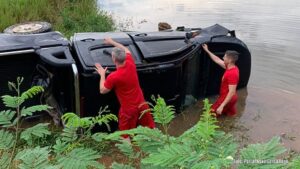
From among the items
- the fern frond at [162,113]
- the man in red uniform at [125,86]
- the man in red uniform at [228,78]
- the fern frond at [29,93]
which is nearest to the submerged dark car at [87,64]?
the man in red uniform at [125,86]

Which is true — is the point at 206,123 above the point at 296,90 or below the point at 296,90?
above

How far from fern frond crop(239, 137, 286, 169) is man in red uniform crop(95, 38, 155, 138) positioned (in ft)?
10.8

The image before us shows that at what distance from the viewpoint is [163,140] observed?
204 cm

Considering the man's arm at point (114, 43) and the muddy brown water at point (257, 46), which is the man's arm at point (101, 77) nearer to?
the man's arm at point (114, 43)

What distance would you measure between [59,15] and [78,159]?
9.57 meters

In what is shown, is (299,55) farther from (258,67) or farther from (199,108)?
(199,108)

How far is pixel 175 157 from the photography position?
168 centimetres

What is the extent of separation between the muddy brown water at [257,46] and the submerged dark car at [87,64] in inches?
41.8

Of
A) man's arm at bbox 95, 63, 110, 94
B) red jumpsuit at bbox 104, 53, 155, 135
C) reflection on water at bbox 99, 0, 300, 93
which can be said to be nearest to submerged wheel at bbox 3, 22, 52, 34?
man's arm at bbox 95, 63, 110, 94

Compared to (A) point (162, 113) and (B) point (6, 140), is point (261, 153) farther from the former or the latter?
(B) point (6, 140)

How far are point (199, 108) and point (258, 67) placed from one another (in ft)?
8.98

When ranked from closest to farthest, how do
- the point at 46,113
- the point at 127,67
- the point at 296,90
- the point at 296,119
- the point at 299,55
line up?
the point at 127,67
the point at 46,113
the point at 296,119
the point at 296,90
the point at 299,55

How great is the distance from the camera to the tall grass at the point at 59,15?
10.4 m

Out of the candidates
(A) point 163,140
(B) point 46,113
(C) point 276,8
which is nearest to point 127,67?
(B) point 46,113
